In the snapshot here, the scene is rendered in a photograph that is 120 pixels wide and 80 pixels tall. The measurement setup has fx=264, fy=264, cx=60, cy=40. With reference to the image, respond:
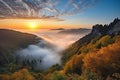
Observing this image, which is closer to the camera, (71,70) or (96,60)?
(96,60)

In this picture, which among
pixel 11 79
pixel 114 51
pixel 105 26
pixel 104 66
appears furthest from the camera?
pixel 105 26

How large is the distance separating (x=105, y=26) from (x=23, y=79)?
4756 inches

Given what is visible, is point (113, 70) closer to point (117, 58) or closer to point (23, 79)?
point (117, 58)

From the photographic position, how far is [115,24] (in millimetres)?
177500

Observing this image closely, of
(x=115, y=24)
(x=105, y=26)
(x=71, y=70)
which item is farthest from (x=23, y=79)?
(x=105, y=26)

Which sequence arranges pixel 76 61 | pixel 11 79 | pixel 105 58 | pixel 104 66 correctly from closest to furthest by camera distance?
pixel 104 66, pixel 105 58, pixel 11 79, pixel 76 61

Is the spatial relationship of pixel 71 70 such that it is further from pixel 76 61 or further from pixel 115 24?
pixel 115 24

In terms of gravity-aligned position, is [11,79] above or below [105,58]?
below

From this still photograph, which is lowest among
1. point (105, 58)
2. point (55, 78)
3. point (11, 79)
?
point (11, 79)

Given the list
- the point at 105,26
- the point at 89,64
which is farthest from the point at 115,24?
the point at 89,64

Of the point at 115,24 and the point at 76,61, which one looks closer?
the point at 76,61

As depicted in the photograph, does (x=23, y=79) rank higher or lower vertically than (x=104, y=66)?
lower

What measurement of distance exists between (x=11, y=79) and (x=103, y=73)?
45057mm

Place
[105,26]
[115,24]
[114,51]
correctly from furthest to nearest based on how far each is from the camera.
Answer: [105,26] → [115,24] → [114,51]
